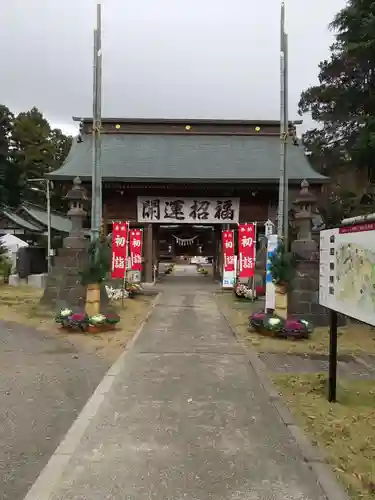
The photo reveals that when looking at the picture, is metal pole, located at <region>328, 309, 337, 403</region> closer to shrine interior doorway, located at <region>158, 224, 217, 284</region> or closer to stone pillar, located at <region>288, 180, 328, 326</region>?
stone pillar, located at <region>288, 180, 328, 326</region>

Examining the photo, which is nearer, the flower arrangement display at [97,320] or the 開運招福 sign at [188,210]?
the flower arrangement display at [97,320]

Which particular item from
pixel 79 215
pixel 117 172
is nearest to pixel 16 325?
pixel 79 215

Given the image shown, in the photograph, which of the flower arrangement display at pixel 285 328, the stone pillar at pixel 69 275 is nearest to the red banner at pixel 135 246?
the stone pillar at pixel 69 275

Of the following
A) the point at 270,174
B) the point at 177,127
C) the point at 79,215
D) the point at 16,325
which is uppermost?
the point at 177,127

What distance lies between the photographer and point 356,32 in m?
16.2

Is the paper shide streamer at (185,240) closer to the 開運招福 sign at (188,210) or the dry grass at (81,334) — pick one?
the 開運招福 sign at (188,210)

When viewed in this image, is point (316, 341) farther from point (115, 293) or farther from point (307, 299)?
point (115, 293)

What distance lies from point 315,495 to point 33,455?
228 centimetres

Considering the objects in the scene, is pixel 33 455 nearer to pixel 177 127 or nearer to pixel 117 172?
pixel 117 172

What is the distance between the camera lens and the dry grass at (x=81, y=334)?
9.34 m

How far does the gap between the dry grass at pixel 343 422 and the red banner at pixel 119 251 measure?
30.0 feet

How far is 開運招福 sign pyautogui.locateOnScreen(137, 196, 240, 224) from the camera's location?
22.1m

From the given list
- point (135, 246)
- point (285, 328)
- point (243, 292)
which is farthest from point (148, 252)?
point (285, 328)


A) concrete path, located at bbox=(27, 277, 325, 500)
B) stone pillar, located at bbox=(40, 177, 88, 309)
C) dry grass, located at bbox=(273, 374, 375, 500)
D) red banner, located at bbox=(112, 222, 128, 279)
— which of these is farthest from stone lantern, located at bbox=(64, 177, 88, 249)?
dry grass, located at bbox=(273, 374, 375, 500)
